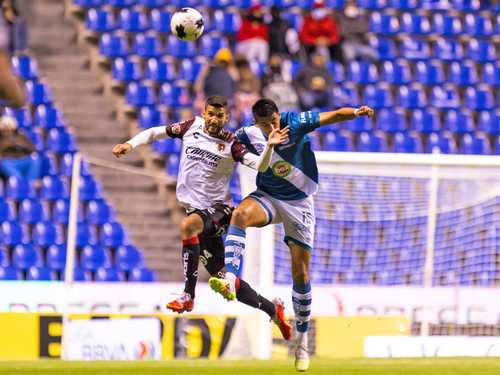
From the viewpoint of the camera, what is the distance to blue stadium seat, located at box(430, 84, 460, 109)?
21.9m

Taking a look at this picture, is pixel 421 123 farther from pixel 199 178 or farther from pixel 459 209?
pixel 199 178

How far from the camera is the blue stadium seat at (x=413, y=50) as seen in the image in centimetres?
2252

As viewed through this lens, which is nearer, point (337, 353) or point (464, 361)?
point (464, 361)

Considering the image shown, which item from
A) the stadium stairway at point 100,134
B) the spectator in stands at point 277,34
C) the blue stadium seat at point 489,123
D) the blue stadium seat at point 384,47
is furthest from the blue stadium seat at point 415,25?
the stadium stairway at point 100,134

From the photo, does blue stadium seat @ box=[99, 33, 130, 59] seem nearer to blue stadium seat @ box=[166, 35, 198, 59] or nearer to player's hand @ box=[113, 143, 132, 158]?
blue stadium seat @ box=[166, 35, 198, 59]

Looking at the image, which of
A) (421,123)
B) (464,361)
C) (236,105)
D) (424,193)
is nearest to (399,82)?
(421,123)

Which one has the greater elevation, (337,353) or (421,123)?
(421,123)

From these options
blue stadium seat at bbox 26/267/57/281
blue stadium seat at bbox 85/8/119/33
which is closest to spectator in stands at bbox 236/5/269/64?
blue stadium seat at bbox 85/8/119/33

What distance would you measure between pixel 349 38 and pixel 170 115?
11.6ft

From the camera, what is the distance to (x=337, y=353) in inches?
597

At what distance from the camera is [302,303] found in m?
12.1

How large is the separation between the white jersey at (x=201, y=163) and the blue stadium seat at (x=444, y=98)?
10.6 m

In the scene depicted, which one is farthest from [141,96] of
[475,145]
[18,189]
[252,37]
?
[475,145]

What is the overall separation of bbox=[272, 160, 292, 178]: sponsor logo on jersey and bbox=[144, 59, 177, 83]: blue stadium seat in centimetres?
973
